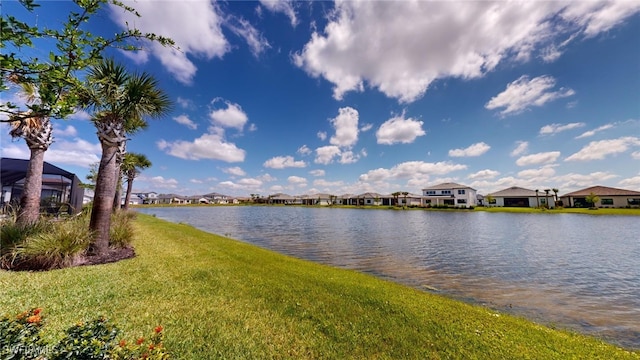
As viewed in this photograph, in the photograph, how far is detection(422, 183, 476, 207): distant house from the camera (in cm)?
7675

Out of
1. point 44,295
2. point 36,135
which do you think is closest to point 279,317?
point 44,295

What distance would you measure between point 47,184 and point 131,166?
795cm

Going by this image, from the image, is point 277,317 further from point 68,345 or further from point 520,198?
point 520,198

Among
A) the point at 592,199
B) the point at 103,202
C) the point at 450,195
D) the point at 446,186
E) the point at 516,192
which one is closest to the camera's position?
the point at 103,202

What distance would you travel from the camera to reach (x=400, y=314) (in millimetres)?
5551

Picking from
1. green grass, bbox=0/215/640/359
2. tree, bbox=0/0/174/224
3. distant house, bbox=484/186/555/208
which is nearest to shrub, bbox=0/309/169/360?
green grass, bbox=0/215/640/359

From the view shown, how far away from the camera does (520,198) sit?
240ft

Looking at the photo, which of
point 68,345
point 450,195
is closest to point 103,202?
point 68,345

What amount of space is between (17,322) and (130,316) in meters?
1.82

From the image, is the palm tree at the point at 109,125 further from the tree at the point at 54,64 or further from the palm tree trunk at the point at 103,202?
the tree at the point at 54,64

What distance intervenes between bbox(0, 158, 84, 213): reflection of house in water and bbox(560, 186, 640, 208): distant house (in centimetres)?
9523

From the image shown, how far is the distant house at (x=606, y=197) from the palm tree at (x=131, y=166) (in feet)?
311

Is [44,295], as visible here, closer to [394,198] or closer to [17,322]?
[17,322]

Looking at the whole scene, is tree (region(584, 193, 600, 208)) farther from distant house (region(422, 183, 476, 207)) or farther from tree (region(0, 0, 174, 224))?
tree (region(0, 0, 174, 224))
